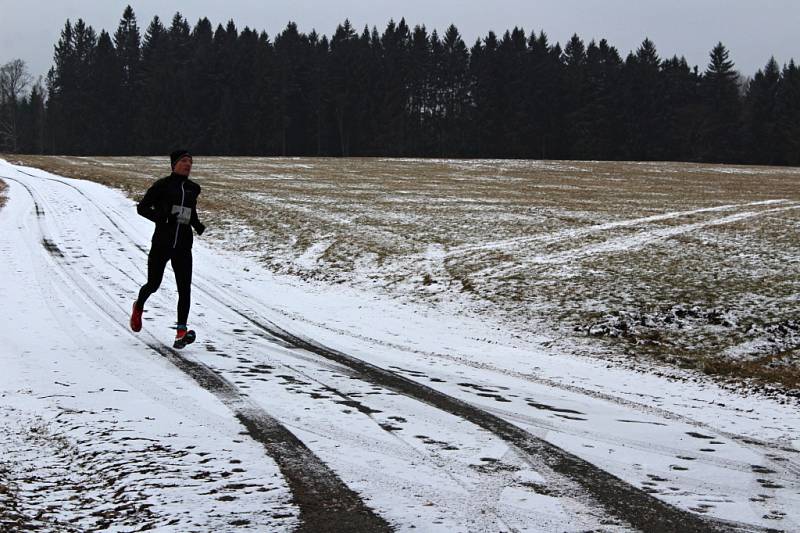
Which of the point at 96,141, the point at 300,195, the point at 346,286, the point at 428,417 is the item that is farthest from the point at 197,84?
the point at 428,417

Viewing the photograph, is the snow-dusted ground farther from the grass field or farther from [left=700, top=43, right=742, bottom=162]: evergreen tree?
[left=700, top=43, right=742, bottom=162]: evergreen tree

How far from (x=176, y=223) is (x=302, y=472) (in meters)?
4.24

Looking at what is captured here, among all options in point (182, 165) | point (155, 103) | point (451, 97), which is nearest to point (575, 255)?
point (182, 165)

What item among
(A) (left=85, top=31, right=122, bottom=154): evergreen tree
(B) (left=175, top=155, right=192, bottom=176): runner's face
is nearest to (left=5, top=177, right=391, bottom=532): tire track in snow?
(B) (left=175, top=155, right=192, bottom=176): runner's face

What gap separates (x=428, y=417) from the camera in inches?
227

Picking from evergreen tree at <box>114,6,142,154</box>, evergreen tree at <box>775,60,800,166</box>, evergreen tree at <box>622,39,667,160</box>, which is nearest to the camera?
evergreen tree at <box>775,60,800,166</box>

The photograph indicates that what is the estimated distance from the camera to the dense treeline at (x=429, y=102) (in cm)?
8975

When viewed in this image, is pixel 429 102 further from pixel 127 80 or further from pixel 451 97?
pixel 127 80

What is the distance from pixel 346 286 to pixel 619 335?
5.12 m

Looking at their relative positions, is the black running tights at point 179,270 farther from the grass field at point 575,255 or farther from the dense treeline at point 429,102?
the dense treeline at point 429,102

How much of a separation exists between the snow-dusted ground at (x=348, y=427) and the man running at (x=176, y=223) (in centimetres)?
63

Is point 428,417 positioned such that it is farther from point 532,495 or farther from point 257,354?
point 257,354

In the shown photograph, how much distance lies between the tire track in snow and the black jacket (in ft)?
4.91

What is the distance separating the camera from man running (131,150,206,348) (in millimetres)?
7820
